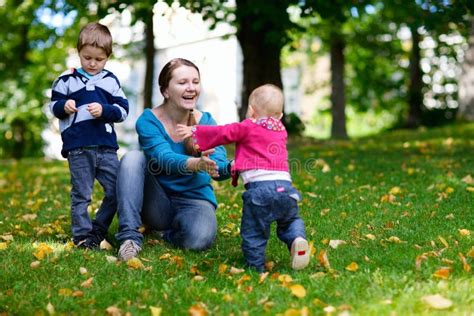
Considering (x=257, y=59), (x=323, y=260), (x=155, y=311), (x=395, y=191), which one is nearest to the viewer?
(x=155, y=311)

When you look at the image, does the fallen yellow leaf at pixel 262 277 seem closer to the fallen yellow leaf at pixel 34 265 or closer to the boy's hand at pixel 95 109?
the fallen yellow leaf at pixel 34 265

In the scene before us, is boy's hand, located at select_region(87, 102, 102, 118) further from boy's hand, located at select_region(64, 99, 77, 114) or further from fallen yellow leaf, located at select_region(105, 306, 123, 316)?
fallen yellow leaf, located at select_region(105, 306, 123, 316)

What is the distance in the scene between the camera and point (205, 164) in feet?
13.9

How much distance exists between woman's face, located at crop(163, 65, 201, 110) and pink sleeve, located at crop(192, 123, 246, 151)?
60 centimetres

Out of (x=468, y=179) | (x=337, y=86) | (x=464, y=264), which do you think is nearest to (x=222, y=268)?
(x=464, y=264)

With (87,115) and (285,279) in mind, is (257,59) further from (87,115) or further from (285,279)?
(285,279)

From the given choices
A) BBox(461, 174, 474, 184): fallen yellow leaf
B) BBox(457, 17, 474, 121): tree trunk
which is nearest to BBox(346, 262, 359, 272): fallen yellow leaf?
BBox(461, 174, 474, 184): fallen yellow leaf

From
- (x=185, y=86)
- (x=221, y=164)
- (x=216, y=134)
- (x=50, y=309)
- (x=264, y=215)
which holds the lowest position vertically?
(x=50, y=309)

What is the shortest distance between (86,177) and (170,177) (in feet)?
1.88

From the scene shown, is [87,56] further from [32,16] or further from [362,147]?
[32,16]

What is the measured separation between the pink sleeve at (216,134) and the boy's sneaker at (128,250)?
0.88m

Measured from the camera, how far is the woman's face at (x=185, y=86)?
461cm

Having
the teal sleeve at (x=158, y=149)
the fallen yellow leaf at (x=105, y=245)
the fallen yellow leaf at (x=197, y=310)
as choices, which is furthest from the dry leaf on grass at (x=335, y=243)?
the fallen yellow leaf at (x=105, y=245)

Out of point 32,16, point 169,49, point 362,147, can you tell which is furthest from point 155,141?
point 169,49
